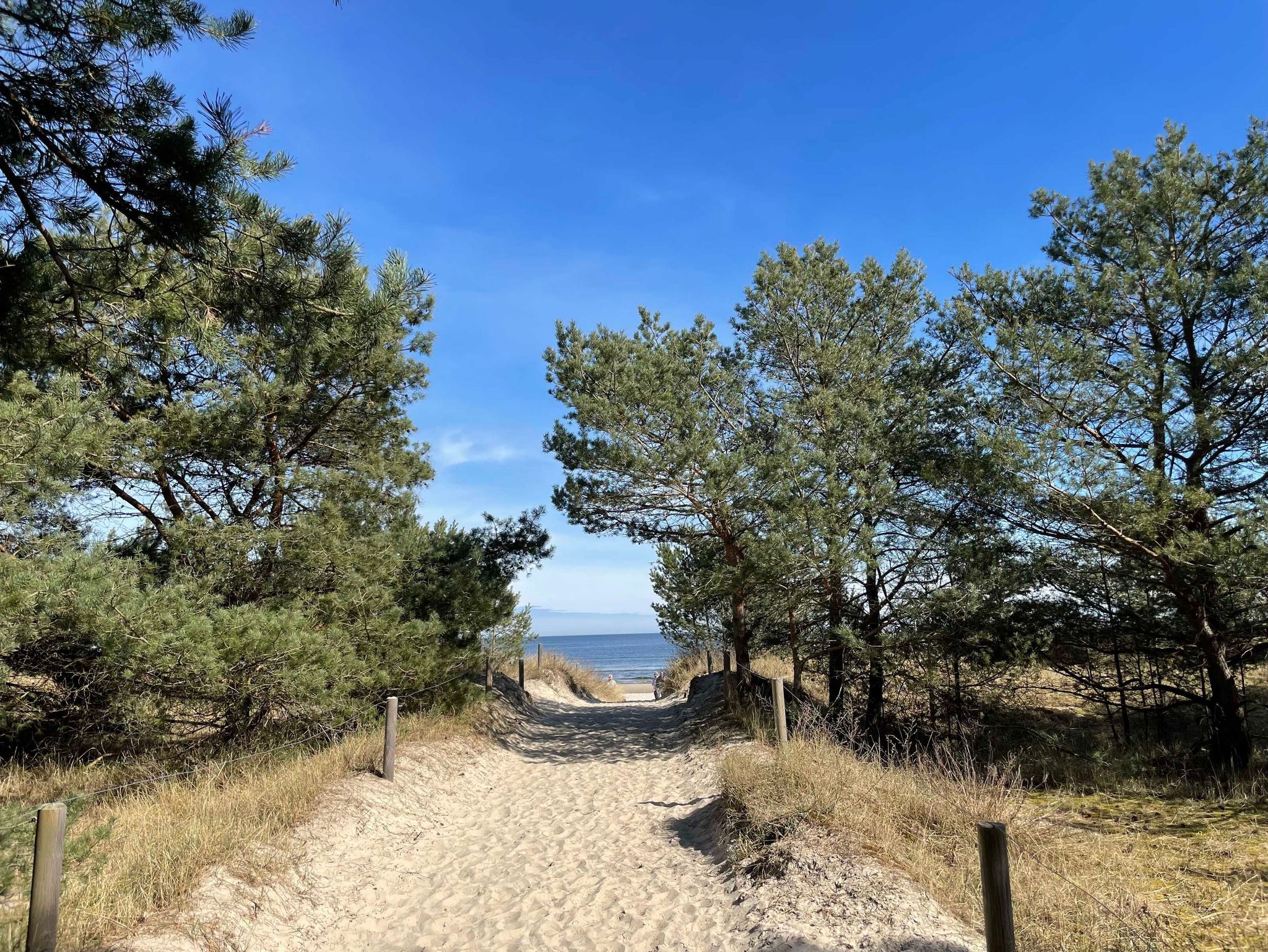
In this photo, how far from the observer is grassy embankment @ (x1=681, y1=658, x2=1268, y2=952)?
3.99 metres

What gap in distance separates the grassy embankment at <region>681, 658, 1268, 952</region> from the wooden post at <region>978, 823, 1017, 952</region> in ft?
2.72

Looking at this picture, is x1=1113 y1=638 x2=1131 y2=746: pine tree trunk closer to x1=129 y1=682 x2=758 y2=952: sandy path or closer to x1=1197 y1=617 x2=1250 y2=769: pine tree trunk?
x1=1197 y1=617 x2=1250 y2=769: pine tree trunk

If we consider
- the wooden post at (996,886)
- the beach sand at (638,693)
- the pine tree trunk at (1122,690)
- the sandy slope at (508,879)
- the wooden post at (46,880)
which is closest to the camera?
the wooden post at (996,886)

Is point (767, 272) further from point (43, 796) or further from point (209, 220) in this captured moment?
point (43, 796)

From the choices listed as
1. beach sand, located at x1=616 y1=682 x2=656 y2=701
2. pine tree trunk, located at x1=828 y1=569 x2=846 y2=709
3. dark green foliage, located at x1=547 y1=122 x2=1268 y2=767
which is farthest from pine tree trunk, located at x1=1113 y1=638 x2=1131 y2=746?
beach sand, located at x1=616 y1=682 x2=656 y2=701

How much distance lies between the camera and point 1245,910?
4.39 m

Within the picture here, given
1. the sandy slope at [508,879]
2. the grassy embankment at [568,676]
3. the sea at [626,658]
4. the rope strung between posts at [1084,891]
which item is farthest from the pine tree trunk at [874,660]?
the sea at [626,658]

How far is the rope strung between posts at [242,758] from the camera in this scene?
393 cm

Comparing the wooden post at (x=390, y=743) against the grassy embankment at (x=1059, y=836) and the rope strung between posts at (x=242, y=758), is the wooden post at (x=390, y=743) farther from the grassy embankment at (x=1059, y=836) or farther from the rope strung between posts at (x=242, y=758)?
the grassy embankment at (x=1059, y=836)

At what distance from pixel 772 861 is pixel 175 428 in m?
8.24

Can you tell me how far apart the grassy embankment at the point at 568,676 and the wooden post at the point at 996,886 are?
758 inches

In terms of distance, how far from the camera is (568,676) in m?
25.9

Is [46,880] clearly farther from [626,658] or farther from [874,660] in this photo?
[626,658]

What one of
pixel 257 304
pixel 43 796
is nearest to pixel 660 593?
pixel 43 796
